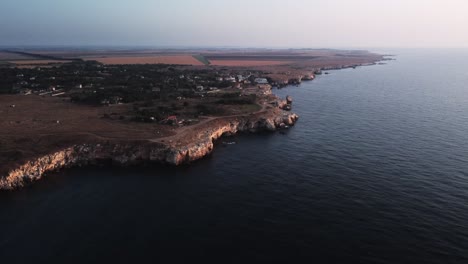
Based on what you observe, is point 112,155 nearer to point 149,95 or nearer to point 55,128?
point 55,128

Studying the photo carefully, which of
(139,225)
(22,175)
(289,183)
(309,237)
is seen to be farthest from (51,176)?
(309,237)

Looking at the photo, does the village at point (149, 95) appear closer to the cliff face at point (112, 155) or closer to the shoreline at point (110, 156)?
the shoreline at point (110, 156)

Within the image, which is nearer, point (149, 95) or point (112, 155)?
point (112, 155)

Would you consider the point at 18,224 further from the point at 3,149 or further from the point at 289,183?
the point at 289,183

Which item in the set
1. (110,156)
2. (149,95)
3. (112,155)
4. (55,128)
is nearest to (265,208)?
(112,155)

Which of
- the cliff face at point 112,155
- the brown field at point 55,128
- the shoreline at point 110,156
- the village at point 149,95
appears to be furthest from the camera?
the village at point 149,95

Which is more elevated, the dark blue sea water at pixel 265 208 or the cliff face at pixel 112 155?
the cliff face at pixel 112 155

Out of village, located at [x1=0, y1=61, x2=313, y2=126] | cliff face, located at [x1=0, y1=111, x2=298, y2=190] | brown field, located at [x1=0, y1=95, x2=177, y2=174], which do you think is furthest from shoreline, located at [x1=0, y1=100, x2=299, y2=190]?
village, located at [x1=0, y1=61, x2=313, y2=126]

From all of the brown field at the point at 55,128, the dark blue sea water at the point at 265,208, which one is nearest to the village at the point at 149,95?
the brown field at the point at 55,128
